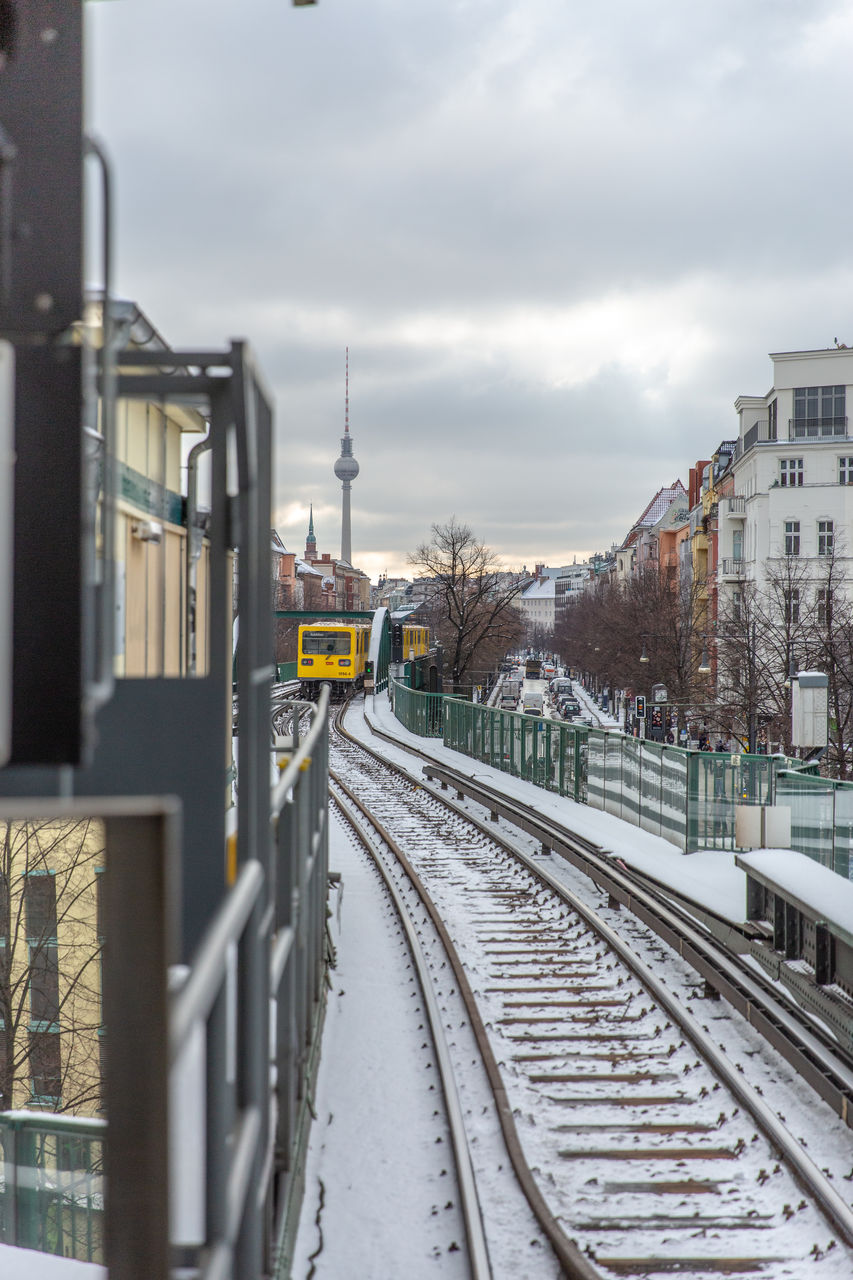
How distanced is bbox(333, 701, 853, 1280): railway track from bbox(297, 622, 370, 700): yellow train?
34.0 meters

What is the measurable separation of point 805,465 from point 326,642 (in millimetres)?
25194

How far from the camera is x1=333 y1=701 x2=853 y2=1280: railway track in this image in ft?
17.6

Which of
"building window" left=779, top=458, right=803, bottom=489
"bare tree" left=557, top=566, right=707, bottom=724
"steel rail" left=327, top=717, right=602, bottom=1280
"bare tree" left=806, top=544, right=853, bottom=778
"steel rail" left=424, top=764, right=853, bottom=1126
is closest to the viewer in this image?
"steel rail" left=327, top=717, right=602, bottom=1280

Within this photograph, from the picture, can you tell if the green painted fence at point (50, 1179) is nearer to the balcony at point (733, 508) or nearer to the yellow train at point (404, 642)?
the yellow train at point (404, 642)

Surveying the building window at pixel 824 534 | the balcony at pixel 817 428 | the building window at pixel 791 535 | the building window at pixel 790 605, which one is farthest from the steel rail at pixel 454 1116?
the balcony at pixel 817 428

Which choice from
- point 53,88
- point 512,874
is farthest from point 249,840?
point 512,874

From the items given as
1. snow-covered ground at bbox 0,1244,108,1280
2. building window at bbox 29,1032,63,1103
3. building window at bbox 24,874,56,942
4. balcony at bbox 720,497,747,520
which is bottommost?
building window at bbox 29,1032,63,1103

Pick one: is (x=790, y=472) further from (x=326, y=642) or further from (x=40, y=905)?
(x=40, y=905)

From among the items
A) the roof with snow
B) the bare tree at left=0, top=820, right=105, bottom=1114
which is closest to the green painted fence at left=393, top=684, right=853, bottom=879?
the bare tree at left=0, top=820, right=105, bottom=1114

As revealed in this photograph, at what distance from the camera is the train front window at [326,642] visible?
4516 cm

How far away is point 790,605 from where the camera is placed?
3244cm

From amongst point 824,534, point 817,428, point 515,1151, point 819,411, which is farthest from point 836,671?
point 819,411

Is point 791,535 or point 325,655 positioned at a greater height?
point 791,535

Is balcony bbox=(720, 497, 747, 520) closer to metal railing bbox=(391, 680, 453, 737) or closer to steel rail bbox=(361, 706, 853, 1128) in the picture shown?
metal railing bbox=(391, 680, 453, 737)
